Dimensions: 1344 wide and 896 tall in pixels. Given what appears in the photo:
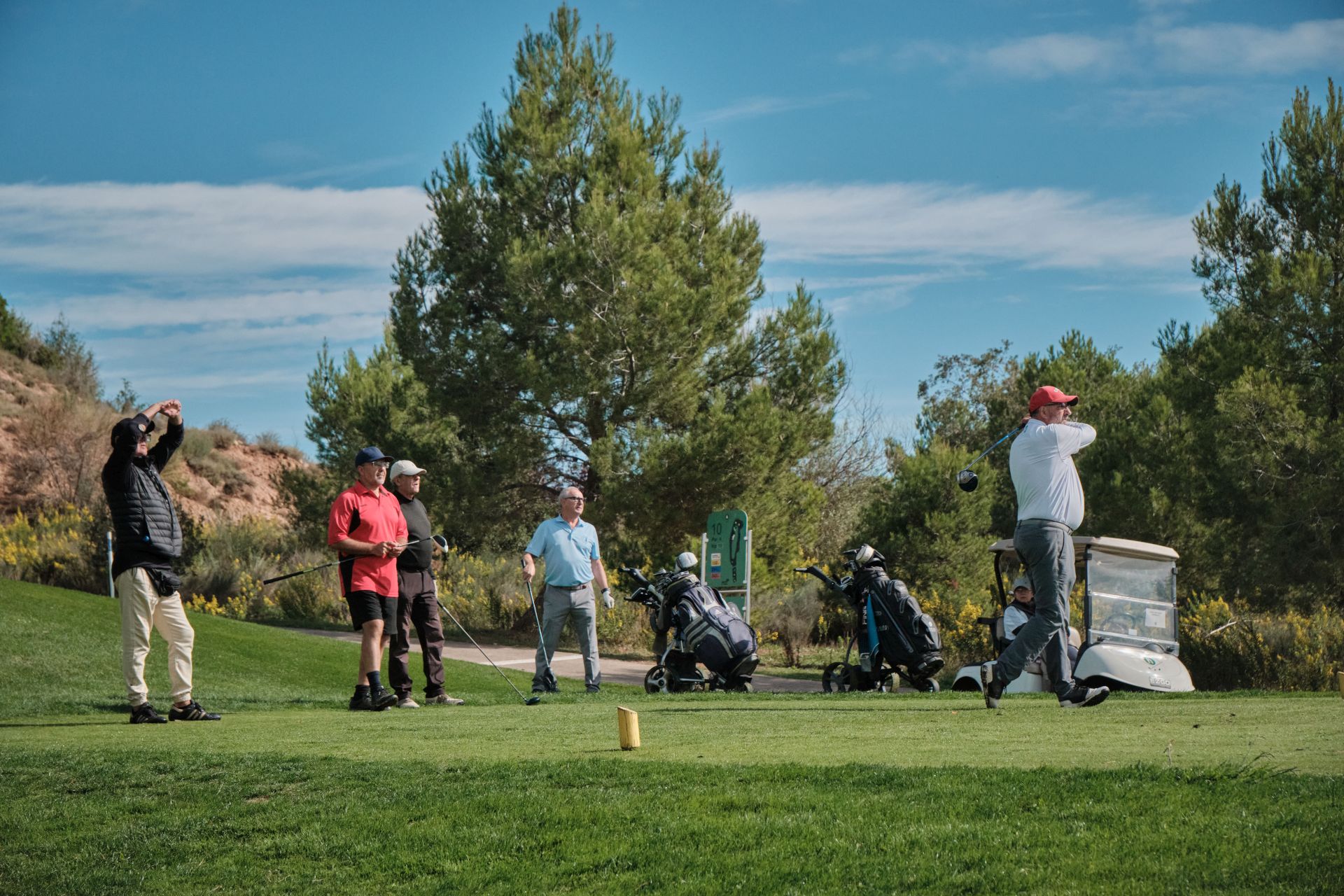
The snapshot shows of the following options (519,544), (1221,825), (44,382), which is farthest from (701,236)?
(44,382)

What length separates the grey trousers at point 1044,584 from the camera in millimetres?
7840

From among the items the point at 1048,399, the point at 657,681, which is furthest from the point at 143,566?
the point at 1048,399

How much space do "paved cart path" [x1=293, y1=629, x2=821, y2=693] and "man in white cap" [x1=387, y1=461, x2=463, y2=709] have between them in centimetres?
512

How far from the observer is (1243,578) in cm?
1997

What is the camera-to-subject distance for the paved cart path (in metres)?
17.6

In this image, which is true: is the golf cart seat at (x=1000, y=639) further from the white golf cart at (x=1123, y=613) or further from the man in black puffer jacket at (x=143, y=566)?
the man in black puffer jacket at (x=143, y=566)

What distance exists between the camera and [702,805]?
4.91 meters

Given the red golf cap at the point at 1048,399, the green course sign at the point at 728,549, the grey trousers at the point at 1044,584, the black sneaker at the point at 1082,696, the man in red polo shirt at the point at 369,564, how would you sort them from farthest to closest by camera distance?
the green course sign at the point at 728,549
the man in red polo shirt at the point at 369,564
the red golf cap at the point at 1048,399
the black sneaker at the point at 1082,696
the grey trousers at the point at 1044,584

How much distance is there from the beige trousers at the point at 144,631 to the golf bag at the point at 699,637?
4.39 metres

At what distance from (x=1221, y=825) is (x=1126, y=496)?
18.6 m

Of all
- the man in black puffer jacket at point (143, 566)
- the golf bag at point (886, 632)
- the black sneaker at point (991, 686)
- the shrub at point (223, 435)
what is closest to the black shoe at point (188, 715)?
the man in black puffer jacket at point (143, 566)

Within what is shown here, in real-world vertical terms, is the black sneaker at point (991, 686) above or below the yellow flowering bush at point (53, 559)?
below

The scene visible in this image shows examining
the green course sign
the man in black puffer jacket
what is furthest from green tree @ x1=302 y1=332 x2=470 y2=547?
the man in black puffer jacket

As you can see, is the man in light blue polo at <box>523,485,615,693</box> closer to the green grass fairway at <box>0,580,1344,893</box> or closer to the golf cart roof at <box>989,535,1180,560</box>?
the green grass fairway at <box>0,580,1344,893</box>
